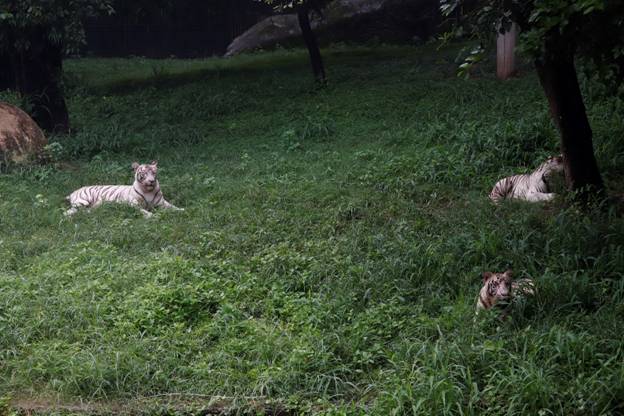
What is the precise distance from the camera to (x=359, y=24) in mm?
22391

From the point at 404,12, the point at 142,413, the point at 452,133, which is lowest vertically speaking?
the point at 142,413

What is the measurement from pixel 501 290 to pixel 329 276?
1638mm

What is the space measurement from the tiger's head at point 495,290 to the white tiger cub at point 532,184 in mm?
2437

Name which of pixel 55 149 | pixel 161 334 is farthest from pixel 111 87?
pixel 161 334

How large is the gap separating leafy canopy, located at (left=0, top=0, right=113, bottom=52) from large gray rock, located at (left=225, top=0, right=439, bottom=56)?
8696 millimetres

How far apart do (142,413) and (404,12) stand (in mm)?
17718

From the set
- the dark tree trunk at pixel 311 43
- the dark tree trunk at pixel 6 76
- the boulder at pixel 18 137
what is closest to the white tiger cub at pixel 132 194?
the boulder at pixel 18 137


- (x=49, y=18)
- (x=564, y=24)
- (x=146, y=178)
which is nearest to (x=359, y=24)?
(x=49, y=18)

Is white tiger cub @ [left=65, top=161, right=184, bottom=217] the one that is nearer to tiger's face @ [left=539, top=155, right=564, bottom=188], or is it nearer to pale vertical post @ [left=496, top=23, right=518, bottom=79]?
tiger's face @ [left=539, top=155, right=564, bottom=188]

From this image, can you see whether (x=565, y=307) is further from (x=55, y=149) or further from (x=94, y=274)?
(x=55, y=149)

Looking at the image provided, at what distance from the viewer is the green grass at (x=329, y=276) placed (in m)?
5.70

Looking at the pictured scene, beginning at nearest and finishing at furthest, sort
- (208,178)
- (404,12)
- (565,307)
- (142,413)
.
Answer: (142,413) < (565,307) < (208,178) < (404,12)

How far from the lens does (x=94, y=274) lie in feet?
25.7

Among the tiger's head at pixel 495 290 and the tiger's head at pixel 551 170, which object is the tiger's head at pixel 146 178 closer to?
the tiger's head at pixel 551 170
